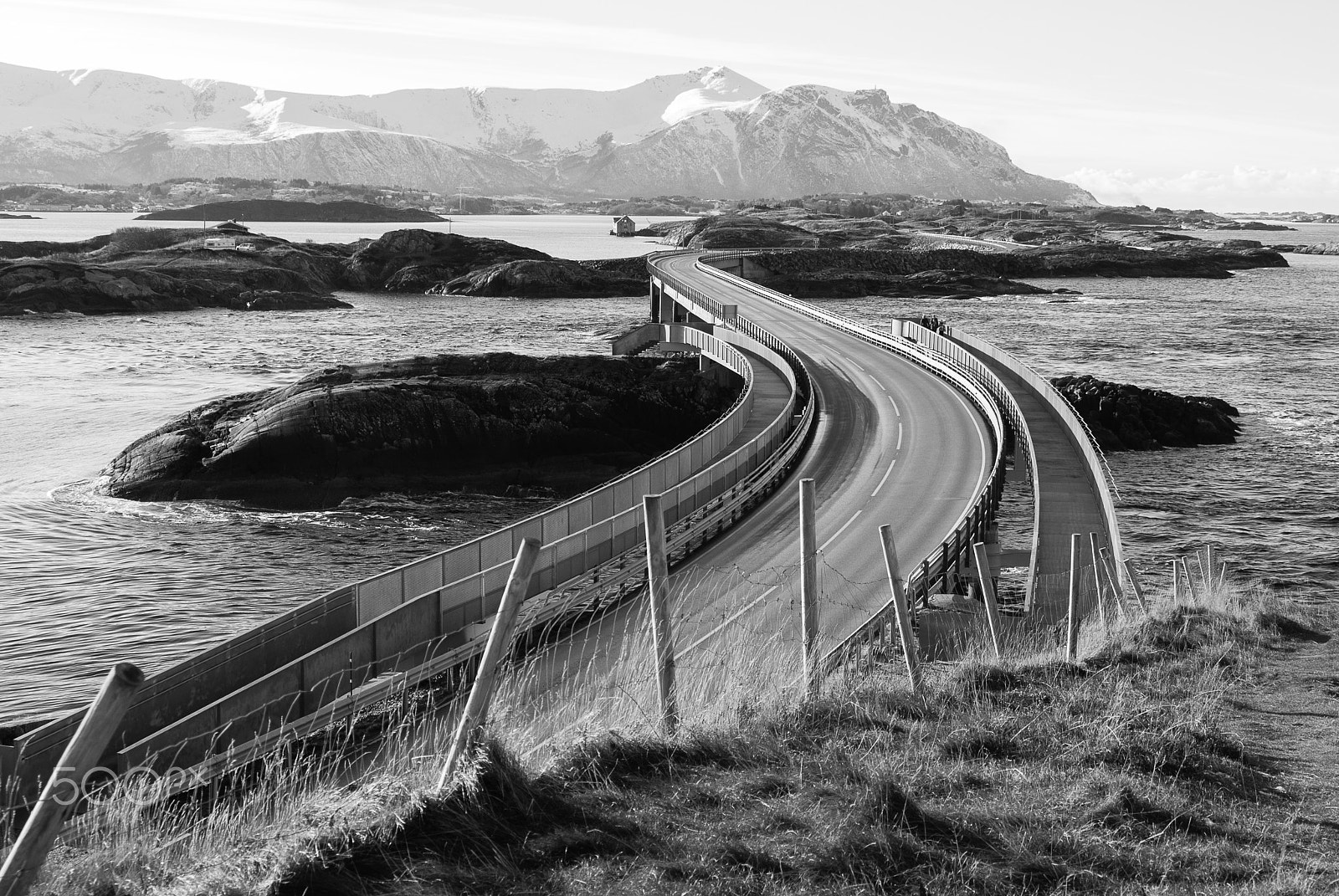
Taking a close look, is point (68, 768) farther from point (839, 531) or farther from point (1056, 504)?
point (1056, 504)

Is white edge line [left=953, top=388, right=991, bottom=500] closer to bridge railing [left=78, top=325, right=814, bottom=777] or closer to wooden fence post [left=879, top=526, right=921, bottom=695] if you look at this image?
bridge railing [left=78, top=325, right=814, bottom=777]

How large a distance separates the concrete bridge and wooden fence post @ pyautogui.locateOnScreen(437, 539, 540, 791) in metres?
2.47

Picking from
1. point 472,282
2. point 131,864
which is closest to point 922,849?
point 131,864

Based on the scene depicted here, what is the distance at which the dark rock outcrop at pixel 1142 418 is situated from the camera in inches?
1922

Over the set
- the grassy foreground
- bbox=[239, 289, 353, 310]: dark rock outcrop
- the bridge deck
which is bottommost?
the bridge deck

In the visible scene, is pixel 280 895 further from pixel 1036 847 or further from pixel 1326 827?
pixel 1326 827

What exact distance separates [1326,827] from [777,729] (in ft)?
11.1

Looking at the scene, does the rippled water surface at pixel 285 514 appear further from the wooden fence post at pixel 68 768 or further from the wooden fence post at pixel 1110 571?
the wooden fence post at pixel 68 768

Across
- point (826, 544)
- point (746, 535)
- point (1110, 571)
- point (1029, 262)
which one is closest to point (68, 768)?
point (1110, 571)

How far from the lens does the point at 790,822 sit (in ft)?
21.7

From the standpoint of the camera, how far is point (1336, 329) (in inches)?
3752

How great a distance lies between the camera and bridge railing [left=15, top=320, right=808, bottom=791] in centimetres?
1009

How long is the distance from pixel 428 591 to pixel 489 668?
980 centimetres

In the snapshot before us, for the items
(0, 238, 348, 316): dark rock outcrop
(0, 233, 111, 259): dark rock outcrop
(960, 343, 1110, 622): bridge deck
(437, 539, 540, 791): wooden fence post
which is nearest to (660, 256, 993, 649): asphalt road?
(960, 343, 1110, 622): bridge deck
